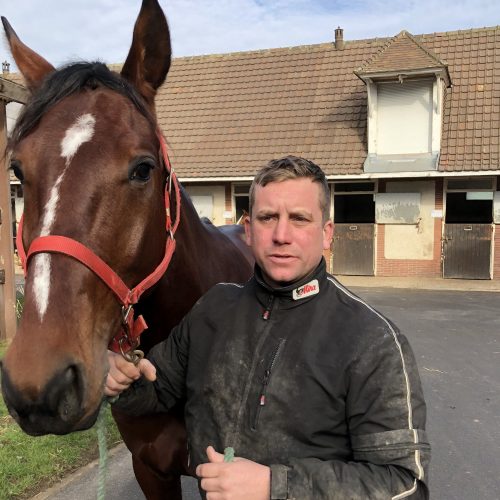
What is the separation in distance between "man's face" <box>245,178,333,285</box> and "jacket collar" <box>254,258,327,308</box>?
19mm

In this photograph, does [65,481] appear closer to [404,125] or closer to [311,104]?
[404,125]

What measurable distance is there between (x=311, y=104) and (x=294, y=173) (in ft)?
47.7

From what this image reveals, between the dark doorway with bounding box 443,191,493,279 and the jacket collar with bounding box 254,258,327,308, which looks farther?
the dark doorway with bounding box 443,191,493,279

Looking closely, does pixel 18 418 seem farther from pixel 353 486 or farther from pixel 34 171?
pixel 353 486

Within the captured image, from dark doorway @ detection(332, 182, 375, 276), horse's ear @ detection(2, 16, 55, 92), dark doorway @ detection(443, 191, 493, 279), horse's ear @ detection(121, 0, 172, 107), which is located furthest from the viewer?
dark doorway @ detection(332, 182, 375, 276)

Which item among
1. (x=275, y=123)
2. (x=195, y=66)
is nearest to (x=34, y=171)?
(x=275, y=123)

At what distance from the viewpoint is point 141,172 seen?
1.53 m

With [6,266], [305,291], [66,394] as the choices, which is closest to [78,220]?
[66,394]

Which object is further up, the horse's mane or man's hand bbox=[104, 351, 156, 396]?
the horse's mane

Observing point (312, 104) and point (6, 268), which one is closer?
point (6, 268)

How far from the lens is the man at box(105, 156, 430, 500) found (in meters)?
1.24

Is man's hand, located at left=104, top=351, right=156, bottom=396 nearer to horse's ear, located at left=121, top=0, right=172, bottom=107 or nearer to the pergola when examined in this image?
horse's ear, located at left=121, top=0, right=172, bottom=107

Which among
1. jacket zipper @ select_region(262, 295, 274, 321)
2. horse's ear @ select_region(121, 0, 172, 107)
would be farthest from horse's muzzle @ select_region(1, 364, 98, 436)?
horse's ear @ select_region(121, 0, 172, 107)

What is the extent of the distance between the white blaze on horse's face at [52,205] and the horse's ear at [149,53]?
43cm
